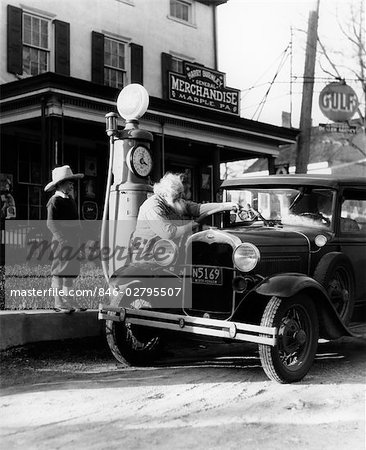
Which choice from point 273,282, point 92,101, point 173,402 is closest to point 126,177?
point 273,282

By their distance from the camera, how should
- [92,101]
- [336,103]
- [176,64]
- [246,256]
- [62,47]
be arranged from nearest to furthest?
[246,256] < [92,101] < [62,47] < [336,103] < [176,64]

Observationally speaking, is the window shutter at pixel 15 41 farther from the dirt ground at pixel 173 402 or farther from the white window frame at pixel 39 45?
the dirt ground at pixel 173 402

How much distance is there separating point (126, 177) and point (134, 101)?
98 cm

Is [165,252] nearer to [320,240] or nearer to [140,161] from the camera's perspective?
[320,240]

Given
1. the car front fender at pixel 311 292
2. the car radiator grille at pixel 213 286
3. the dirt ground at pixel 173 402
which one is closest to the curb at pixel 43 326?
the dirt ground at pixel 173 402

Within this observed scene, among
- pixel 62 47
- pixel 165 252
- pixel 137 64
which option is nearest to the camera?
pixel 165 252

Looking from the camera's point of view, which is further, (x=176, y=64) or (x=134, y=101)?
(x=176, y=64)

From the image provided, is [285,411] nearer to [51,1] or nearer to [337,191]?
[337,191]

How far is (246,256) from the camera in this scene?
4.69 m

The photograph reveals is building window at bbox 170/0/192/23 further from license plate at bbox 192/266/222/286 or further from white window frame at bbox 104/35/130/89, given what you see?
license plate at bbox 192/266/222/286

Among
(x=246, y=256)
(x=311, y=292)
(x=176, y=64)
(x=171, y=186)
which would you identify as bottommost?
(x=311, y=292)

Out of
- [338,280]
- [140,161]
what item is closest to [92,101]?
[140,161]

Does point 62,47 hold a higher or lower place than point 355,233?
higher

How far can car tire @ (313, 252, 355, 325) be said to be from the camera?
5168 millimetres
